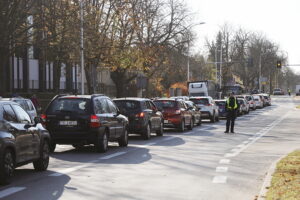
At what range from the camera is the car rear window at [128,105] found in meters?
23.2

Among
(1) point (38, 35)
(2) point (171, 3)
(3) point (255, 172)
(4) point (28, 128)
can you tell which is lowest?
(3) point (255, 172)

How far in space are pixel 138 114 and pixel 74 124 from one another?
587 centimetres

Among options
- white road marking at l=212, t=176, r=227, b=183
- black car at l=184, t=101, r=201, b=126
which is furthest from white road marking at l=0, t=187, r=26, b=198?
black car at l=184, t=101, r=201, b=126

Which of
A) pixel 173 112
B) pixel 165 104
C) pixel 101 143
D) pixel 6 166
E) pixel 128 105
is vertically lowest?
pixel 101 143

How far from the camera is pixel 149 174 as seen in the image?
41.3 ft

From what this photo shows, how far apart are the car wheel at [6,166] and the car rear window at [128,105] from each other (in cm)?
1211

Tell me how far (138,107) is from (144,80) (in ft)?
60.5

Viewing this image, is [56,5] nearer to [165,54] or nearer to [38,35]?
[38,35]

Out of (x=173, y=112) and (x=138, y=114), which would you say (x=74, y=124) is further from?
(x=173, y=112)

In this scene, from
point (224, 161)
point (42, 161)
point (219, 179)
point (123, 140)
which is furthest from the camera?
point (123, 140)

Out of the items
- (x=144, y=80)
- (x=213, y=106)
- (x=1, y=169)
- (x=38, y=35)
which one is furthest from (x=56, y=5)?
(x=1, y=169)

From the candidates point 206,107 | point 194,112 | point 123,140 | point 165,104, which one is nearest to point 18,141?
point 123,140

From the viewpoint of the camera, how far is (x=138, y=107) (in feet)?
75.9

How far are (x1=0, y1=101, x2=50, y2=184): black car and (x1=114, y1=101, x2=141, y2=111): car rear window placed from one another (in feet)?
32.6
